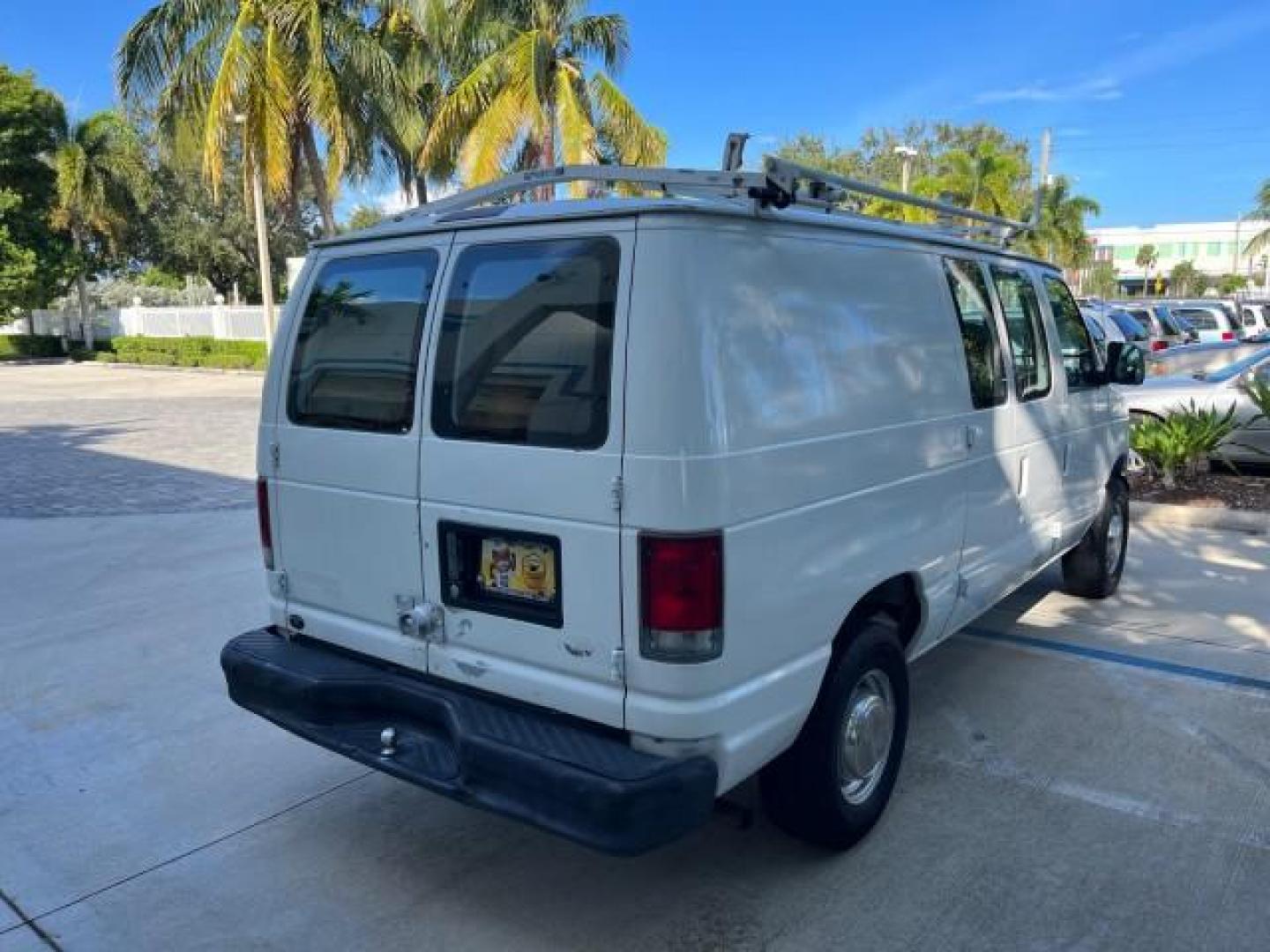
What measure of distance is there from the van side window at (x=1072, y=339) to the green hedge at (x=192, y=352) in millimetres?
25734

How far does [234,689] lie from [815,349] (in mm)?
2376

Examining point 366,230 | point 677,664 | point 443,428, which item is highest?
point 366,230

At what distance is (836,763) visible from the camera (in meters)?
3.21

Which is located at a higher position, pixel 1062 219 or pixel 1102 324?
pixel 1062 219

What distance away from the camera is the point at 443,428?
304 cm

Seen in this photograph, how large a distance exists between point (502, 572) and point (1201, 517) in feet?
23.9

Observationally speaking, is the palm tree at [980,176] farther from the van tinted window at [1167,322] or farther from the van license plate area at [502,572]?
the van license plate area at [502,572]

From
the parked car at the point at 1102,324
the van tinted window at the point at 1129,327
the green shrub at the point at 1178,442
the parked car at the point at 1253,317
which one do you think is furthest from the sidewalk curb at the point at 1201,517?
Answer: the parked car at the point at 1253,317

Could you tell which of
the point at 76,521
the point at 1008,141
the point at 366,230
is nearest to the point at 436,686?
the point at 366,230

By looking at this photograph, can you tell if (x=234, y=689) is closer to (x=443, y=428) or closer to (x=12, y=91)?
(x=443, y=428)

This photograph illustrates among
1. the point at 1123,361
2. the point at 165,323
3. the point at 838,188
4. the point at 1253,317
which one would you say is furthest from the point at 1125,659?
the point at 165,323

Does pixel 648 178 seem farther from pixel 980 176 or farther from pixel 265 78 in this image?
pixel 980 176

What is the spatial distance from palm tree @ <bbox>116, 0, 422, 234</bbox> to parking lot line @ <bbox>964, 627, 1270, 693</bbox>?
18.7m

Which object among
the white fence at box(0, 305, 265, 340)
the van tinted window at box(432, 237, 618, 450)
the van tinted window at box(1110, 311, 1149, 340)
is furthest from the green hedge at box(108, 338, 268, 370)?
the van tinted window at box(432, 237, 618, 450)
